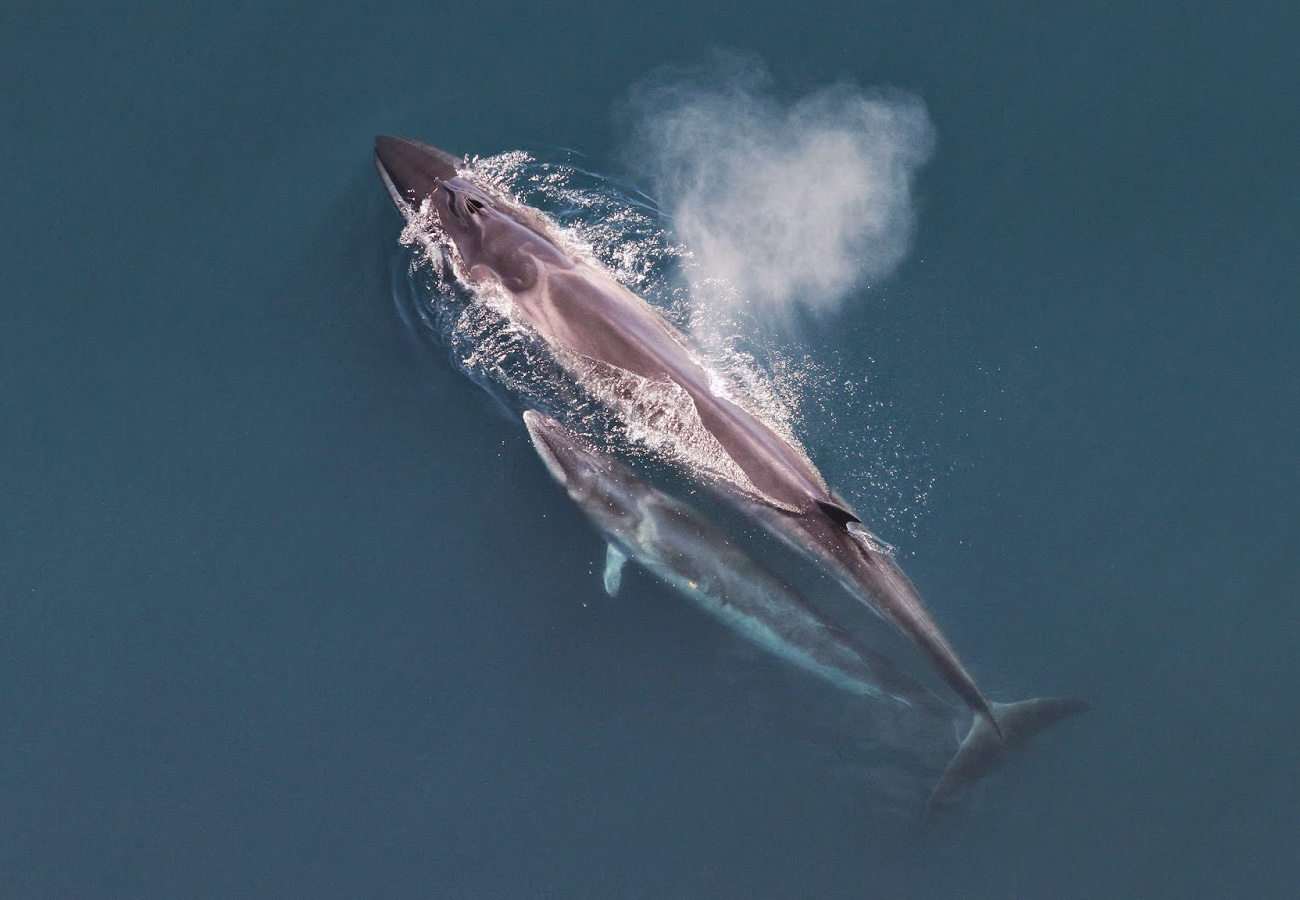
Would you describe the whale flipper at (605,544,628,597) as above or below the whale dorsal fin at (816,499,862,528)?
below

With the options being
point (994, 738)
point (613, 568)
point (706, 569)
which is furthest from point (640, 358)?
point (994, 738)

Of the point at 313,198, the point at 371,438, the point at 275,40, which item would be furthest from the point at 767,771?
the point at 275,40

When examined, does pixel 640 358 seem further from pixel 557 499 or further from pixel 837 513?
pixel 837 513

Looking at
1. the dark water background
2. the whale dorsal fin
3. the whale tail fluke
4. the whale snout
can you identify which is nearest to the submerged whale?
the whale tail fluke

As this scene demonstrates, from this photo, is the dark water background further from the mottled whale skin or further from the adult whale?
the adult whale

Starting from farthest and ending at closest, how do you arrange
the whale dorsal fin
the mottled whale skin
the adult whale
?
the mottled whale skin, the adult whale, the whale dorsal fin

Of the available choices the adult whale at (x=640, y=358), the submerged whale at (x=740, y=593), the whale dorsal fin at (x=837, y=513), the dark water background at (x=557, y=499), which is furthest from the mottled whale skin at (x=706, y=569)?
the whale dorsal fin at (x=837, y=513)
